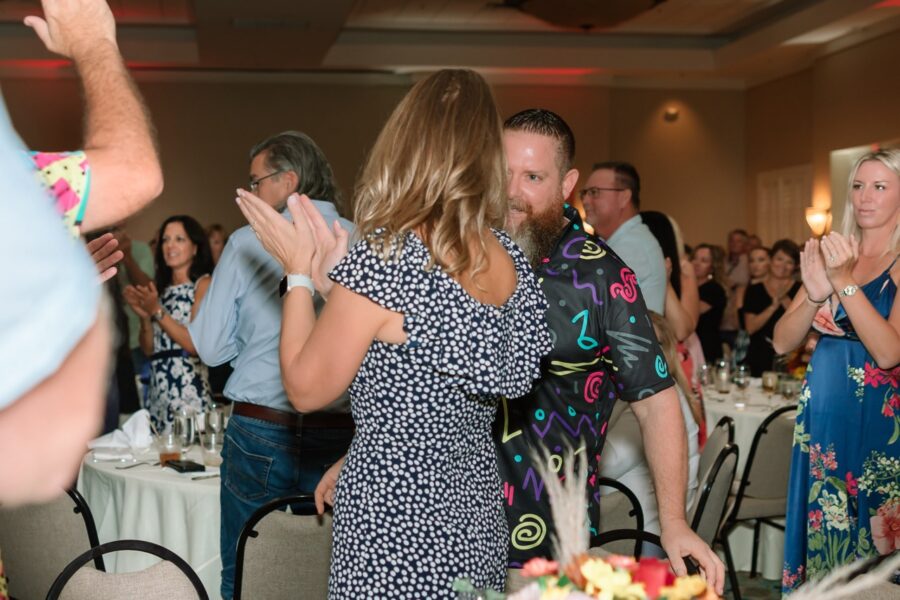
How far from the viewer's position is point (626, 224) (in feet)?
16.7

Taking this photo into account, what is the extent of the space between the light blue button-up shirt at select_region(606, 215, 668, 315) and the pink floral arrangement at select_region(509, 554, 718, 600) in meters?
3.93

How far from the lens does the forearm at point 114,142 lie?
35.0 inches

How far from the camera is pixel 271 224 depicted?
1904mm

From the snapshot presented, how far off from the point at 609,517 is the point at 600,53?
1093 centimetres

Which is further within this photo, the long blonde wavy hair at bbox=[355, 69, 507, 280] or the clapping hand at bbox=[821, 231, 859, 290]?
the clapping hand at bbox=[821, 231, 859, 290]

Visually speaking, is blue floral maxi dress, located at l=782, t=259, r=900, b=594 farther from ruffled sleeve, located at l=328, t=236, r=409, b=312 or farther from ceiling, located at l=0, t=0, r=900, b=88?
ceiling, located at l=0, t=0, r=900, b=88

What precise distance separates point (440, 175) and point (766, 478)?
356 centimetres

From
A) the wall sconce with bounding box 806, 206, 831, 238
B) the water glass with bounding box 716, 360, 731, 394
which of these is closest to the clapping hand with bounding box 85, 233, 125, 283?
the water glass with bounding box 716, 360, 731, 394

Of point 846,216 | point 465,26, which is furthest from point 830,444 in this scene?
point 465,26

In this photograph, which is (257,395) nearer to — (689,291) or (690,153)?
(689,291)

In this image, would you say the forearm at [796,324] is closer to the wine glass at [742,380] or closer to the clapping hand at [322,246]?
the wine glass at [742,380]

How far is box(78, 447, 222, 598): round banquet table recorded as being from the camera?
3500 millimetres

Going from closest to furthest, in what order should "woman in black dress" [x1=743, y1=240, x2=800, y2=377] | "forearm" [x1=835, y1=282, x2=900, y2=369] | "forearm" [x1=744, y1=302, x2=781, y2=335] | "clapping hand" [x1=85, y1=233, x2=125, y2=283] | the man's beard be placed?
"clapping hand" [x1=85, y1=233, x2=125, y2=283]
the man's beard
"forearm" [x1=835, y1=282, x2=900, y2=369]
"woman in black dress" [x1=743, y1=240, x2=800, y2=377]
"forearm" [x1=744, y1=302, x2=781, y2=335]

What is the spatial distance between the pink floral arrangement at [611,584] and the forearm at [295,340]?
884 mm
